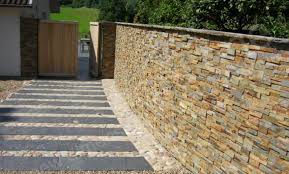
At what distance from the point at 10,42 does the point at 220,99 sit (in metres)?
11.6

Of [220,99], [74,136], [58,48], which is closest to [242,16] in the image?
[220,99]

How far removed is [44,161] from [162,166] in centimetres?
190

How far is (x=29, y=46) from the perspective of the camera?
1459 centimetres

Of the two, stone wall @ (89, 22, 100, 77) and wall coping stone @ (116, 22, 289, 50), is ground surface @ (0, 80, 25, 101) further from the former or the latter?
wall coping stone @ (116, 22, 289, 50)

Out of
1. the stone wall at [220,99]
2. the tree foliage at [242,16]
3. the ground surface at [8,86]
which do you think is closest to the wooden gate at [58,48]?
the ground surface at [8,86]

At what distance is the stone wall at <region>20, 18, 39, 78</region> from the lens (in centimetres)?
1447

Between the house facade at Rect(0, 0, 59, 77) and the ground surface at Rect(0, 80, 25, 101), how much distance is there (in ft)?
3.95

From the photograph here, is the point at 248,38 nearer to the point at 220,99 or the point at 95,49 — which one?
the point at 220,99

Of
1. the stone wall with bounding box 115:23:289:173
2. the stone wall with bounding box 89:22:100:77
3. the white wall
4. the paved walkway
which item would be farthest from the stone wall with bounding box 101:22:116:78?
the stone wall with bounding box 115:23:289:173

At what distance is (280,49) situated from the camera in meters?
3.63

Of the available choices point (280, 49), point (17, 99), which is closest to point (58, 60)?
point (17, 99)

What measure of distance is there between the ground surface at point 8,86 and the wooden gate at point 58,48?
5.74 ft

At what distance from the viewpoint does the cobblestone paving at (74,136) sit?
5949 millimetres

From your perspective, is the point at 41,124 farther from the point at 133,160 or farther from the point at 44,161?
the point at 133,160
